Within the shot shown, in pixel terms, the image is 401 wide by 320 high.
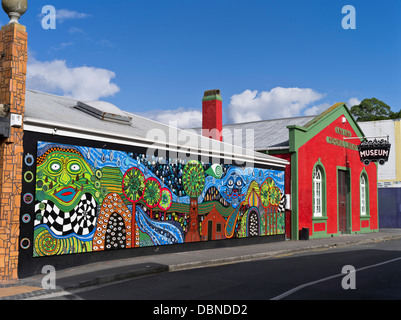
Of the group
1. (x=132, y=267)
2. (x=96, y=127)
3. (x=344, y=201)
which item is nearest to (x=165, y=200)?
(x=96, y=127)

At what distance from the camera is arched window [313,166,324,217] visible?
22087mm

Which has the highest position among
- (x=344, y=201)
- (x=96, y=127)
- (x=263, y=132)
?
(x=263, y=132)

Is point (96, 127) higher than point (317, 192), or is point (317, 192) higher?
point (96, 127)

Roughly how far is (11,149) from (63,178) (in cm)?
154

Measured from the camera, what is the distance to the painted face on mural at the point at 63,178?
34.7ft

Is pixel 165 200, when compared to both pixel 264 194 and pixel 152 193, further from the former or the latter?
pixel 264 194

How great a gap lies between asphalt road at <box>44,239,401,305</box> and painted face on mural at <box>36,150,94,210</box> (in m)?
2.74

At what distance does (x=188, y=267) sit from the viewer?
11.9m

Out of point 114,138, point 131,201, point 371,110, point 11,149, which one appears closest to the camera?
point 11,149

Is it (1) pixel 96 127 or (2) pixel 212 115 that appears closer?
(1) pixel 96 127

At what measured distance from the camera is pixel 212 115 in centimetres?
2262

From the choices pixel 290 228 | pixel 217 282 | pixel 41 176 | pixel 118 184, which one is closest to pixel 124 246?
pixel 118 184

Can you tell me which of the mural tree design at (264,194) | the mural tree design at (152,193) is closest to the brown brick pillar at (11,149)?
the mural tree design at (152,193)

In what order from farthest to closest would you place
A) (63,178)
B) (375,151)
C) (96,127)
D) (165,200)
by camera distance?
(375,151) < (165,200) < (96,127) < (63,178)
